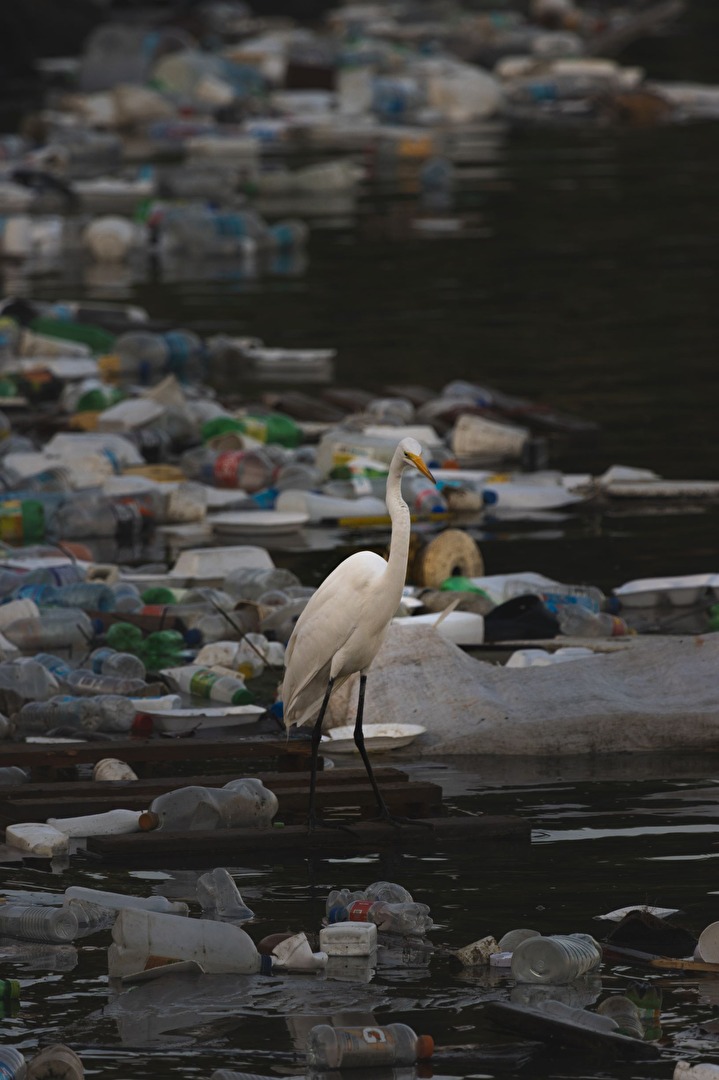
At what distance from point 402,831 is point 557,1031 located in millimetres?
1842

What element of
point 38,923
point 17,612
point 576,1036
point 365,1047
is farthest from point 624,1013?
point 17,612

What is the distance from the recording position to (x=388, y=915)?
618 cm

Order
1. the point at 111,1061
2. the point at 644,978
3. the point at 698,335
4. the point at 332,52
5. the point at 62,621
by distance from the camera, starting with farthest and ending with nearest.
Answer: the point at 332,52 < the point at 698,335 < the point at 62,621 < the point at 644,978 < the point at 111,1061

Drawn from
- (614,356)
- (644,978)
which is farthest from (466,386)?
(644,978)

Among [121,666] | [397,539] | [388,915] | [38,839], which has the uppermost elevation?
[397,539]

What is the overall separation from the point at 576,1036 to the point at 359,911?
1.08m

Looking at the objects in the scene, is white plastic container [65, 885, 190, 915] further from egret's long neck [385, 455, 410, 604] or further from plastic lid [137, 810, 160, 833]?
egret's long neck [385, 455, 410, 604]

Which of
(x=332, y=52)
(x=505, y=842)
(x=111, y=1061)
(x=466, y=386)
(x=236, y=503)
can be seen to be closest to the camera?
(x=111, y=1061)

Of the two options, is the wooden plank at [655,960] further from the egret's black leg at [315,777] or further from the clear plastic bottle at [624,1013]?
the egret's black leg at [315,777]

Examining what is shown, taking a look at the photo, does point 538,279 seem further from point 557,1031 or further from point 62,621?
point 557,1031

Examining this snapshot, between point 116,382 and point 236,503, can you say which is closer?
point 236,503

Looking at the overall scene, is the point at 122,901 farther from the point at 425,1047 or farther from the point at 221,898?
the point at 425,1047

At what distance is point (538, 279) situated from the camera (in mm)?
20609

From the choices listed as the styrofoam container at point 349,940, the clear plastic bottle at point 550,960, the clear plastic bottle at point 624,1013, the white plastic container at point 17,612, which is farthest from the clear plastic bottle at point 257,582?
the clear plastic bottle at point 624,1013
